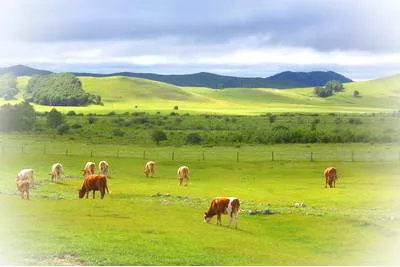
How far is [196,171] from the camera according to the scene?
59.2 metres

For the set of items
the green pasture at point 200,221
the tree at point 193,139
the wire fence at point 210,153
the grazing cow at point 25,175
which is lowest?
the green pasture at point 200,221

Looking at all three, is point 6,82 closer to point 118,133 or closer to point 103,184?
point 103,184

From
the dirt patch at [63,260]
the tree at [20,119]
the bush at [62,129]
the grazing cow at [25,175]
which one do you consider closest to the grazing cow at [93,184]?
the grazing cow at [25,175]

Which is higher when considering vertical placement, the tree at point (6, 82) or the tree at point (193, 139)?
the tree at point (6, 82)

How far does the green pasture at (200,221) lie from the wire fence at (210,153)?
1204cm

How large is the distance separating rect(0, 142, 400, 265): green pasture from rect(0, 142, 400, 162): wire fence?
12.0m

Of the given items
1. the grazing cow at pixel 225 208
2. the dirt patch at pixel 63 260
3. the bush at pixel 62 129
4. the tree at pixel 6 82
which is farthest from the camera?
the bush at pixel 62 129

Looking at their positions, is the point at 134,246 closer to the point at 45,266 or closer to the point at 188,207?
the point at 45,266

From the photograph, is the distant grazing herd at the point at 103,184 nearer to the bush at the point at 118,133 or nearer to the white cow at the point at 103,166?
the white cow at the point at 103,166

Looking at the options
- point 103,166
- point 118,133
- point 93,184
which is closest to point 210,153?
point 103,166

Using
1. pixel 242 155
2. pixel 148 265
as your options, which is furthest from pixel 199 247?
pixel 242 155

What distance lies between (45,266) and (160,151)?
195 ft

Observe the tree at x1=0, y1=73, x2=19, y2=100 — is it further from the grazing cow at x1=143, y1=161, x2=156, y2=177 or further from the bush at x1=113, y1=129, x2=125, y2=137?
the bush at x1=113, y1=129, x2=125, y2=137

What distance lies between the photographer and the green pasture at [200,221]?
21234 millimetres
